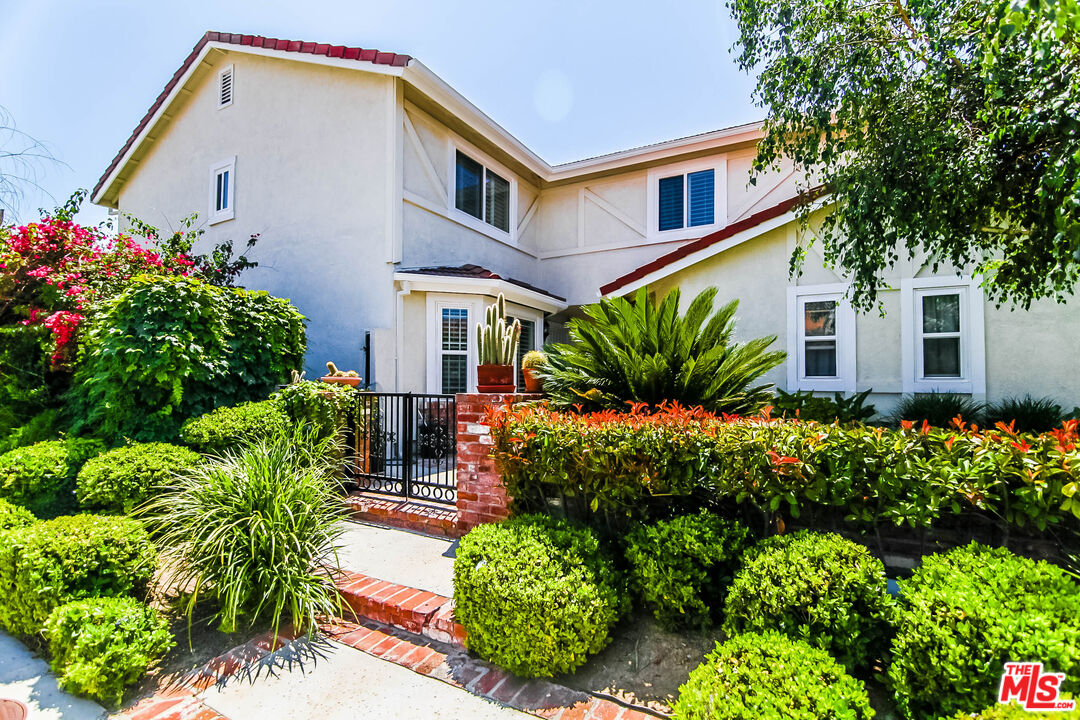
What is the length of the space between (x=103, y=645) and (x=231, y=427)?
261cm

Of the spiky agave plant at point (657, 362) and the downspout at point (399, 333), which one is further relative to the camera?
the downspout at point (399, 333)

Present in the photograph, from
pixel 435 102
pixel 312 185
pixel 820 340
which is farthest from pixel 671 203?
pixel 312 185

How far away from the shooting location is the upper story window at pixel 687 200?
35.9 ft

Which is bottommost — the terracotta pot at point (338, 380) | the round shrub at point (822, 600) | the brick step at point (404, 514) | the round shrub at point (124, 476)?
the brick step at point (404, 514)

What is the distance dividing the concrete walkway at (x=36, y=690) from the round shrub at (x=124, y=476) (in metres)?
1.16

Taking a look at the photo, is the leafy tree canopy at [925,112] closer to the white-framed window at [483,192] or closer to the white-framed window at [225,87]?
the white-framed window at [483,192]

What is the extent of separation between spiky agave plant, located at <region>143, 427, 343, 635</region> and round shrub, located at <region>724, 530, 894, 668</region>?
302 centimetres

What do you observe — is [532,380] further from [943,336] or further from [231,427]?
[943,336]

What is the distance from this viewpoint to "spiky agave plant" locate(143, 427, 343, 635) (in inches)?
152

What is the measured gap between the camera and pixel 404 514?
18.9ft

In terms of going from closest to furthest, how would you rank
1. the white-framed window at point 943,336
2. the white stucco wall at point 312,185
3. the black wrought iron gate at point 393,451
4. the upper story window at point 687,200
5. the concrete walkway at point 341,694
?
1. the concrete walkway at point 341,694
2. the black wrought iron gate at point 393,451
3. the white-framed window at point 943,336
4. the white stucco wall at point 312,185
5. the upper story window at point 687,200

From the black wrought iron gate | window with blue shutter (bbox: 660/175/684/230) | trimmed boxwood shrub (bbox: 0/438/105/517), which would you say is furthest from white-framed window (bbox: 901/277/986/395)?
trimmed boxwood shrub (bbox: 0/438/105/517)

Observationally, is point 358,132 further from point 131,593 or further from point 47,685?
point 47,685

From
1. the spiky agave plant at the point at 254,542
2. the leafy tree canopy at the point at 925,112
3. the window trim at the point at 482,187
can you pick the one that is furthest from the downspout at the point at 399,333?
the leafy tree canopy at the point at 925,112
